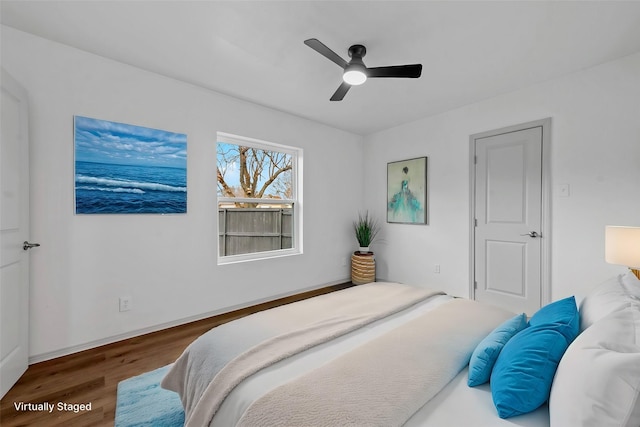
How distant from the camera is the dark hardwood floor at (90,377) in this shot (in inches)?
62.0

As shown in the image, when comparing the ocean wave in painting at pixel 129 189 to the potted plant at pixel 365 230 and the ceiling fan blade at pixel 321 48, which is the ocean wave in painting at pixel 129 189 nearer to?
the ceiling fan blade at pixel 321 48

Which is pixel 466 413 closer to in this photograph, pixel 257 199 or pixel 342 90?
pixel 342 90

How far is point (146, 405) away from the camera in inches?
64.8

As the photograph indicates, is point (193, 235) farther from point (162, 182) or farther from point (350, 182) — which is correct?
point (350, 182)

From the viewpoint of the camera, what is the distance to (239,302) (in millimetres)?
3275

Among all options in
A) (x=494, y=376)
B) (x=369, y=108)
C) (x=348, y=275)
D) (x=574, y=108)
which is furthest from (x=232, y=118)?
(x=574, y=108)

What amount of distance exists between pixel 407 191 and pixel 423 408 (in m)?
3.44

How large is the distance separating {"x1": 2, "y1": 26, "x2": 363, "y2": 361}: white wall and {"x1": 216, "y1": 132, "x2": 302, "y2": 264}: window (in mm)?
183

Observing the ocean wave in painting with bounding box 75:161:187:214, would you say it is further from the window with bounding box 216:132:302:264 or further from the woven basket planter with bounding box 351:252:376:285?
the woven basket planter with bounding box 351:252:376:285

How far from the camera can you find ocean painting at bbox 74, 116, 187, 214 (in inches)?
90.4

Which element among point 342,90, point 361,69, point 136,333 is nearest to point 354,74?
point 361,69

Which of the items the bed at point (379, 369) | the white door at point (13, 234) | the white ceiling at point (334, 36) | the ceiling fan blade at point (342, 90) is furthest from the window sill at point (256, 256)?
the ceiling fan blade at point (342, 90)

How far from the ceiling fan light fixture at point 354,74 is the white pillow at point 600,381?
1.96 m

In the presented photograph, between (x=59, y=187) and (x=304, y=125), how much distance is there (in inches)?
107
